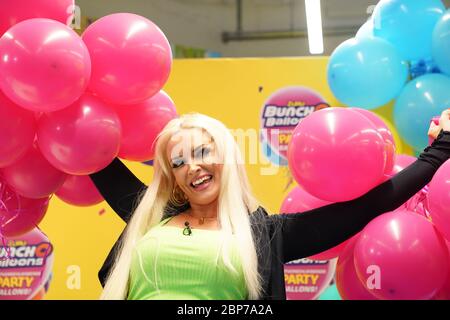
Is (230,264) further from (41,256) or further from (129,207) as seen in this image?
(41,256)

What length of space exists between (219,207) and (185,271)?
0.66 feet

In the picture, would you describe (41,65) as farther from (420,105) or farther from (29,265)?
(29,265)

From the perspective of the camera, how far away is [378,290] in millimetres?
1502

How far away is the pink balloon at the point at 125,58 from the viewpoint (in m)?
1.64

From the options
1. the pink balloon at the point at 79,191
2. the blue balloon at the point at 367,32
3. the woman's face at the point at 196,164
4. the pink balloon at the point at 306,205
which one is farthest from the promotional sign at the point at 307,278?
the woman's face at the point at 196,164

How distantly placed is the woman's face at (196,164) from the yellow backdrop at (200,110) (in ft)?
6.47

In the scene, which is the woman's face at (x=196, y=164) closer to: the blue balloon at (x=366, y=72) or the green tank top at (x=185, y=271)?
the green tank top at (x=185, y=271)

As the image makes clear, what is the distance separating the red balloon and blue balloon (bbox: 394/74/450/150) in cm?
163

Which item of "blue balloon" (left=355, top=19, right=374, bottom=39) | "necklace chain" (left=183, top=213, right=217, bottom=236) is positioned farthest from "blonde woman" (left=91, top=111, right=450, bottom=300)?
"blue balloon" (left=355, top=19, right=374, bottom=39)

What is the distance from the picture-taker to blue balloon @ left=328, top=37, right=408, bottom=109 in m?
2.62

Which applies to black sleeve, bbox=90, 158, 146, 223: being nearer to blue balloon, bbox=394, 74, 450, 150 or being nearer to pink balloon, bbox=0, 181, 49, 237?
pink balloon, bbox=0, 181, 49, 237

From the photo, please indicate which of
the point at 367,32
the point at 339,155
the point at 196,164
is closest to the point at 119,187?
the point at 196,164

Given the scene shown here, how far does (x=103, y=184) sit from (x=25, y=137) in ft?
0.85

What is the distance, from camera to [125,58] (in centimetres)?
164
